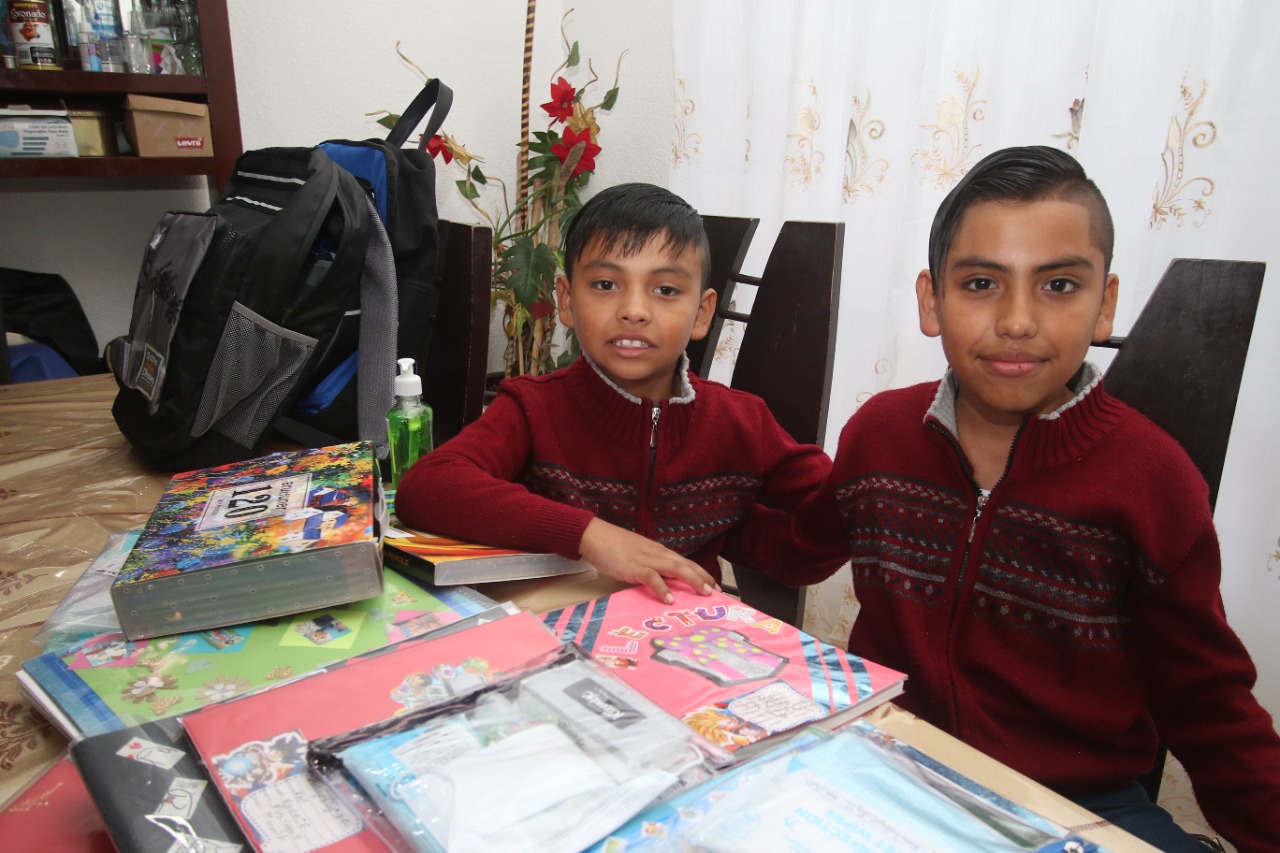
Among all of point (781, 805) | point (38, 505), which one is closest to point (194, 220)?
point (38, 505)

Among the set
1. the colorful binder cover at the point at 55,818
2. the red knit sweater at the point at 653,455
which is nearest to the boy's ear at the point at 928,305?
the red knit sweater at the point at 653,455

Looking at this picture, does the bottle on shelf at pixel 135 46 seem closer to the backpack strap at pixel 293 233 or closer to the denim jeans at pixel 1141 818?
the backpack strap at pixel 293 233

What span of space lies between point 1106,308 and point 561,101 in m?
1.71

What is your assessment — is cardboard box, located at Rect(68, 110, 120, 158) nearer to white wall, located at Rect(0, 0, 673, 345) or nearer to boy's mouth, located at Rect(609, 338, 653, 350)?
white wall, located at Rect(0, 0, 673, 345)

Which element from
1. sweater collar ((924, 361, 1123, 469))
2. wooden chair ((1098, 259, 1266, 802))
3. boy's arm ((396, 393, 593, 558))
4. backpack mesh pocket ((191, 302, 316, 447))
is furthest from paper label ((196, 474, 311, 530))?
wooden chair ((1098, 259, 1266, 802))

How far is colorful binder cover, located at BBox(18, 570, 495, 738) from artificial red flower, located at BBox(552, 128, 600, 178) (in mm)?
1658

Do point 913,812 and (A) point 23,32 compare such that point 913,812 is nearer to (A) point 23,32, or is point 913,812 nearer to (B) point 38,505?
(B) point 38,505

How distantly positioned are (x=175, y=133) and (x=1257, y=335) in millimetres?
2212

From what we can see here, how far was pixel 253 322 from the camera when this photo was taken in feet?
3.80

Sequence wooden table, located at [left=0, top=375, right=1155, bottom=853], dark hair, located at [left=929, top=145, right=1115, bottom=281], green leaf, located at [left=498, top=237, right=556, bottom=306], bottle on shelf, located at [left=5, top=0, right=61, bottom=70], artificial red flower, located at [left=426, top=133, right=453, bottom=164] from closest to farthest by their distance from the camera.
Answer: wooden table, located at [left=0, top=375, right=1155, bottom=853] < dark hair, located at [left=929, top=145, right=1115, bottom=281] < bottle on shelf, located at [left=5, top=0, right=61, bottom=70] < green leaf, located at [left=498, top=237, right=556, bottom=306] < artificial red flower, located at [left=426, top=133, right=453, bottom=164]

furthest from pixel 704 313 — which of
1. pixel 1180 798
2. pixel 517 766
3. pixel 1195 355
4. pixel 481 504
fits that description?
pixel 1180 798

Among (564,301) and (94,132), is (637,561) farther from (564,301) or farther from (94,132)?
(94,132)

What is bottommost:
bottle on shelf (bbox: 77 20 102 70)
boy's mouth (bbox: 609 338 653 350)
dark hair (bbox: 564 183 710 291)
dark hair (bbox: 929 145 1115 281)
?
boy's mouth (bbox: 609 338 653 350)

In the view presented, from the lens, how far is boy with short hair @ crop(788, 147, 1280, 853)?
691 mm
